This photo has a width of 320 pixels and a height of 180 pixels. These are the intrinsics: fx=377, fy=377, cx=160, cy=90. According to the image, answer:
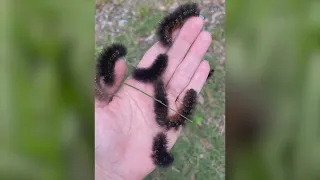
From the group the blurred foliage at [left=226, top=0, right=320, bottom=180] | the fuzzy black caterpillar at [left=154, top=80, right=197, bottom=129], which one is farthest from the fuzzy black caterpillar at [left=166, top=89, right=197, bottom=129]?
the blurred foliage at [left=226, top=0, right=320, bottom=180]

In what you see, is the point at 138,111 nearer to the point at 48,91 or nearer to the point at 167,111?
the point at 167,111

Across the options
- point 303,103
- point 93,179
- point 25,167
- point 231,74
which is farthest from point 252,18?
point 25,167

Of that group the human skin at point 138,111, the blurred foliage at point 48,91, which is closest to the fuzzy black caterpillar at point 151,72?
the human skin at point 138,111

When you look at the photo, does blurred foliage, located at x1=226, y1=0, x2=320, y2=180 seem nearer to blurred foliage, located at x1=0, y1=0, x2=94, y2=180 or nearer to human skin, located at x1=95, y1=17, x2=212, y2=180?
human skin, located at x1=95, y1=17, x2=212, y2=180

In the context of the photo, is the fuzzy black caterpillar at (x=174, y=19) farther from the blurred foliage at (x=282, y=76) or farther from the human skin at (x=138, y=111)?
the blurred foliage at (x=282, y=76)

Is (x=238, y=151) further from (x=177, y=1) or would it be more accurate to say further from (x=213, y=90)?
(x=177, y=1)

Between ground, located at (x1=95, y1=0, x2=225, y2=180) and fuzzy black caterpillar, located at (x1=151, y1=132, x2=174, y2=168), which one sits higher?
ground, located at (x1=95, y1=0, x2=225, y2=180)
